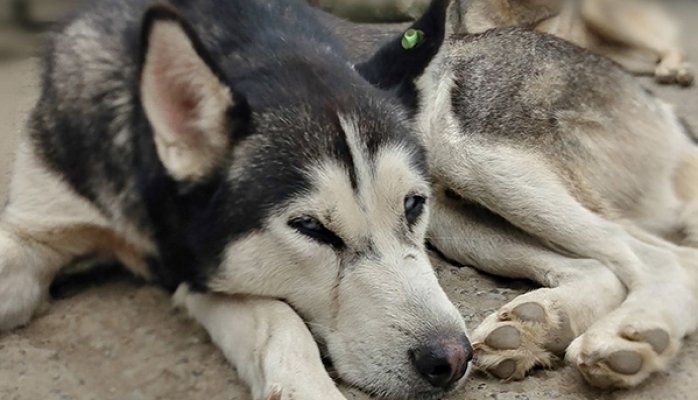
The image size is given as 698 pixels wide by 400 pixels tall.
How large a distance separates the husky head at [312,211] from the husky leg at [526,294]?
337 mm

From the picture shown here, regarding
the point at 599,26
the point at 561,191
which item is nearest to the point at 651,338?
the point at 561,191

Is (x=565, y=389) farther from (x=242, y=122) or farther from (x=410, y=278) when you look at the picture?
(x=242, y=122)

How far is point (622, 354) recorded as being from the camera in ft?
7.06

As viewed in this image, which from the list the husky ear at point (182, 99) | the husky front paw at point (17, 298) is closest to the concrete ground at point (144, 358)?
the husky front paw at point (17, 298)

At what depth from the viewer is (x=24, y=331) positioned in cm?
258

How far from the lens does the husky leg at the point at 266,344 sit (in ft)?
6.50

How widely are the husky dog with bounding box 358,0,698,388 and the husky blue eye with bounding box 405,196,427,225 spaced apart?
0.41 metres

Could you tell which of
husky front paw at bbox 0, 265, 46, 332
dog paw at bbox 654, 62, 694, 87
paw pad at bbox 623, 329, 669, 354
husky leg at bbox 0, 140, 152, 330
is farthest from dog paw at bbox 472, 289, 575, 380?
dog paw at bbox 654, 62, 694, 87

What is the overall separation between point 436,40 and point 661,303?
3.54 ft

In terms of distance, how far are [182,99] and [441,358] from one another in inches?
38.0

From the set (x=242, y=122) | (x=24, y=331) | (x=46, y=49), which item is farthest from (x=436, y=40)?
(x=24, y=331)

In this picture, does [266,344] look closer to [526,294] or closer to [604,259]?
[526,294]

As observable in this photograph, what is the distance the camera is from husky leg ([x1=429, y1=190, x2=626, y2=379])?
7.53 feet

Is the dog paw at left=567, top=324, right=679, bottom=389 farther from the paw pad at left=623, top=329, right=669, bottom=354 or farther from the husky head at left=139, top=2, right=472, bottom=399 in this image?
the husky head at left=139, top=2, right=472, bottom=399
